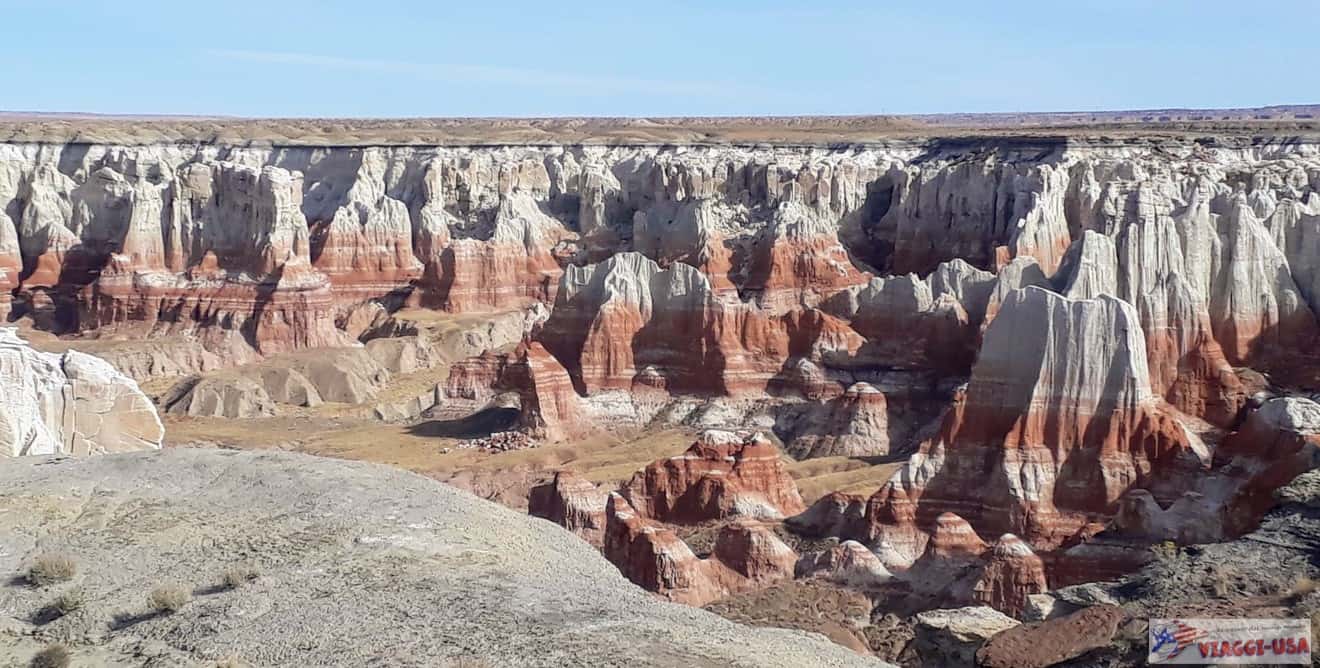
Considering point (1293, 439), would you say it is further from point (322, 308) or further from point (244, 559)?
point (322, 308)

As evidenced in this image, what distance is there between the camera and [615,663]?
15.1 m

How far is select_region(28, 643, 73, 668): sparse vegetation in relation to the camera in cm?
1634

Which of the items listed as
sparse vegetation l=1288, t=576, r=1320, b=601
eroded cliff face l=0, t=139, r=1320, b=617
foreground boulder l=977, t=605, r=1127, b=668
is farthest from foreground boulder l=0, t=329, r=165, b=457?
sparse vegetation l=1288, t=576, r=1320, b=601

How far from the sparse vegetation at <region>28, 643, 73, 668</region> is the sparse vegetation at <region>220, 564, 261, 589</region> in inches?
78.2

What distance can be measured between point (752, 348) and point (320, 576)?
2909 cm

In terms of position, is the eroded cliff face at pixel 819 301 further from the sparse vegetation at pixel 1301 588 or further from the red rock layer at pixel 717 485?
the sparse vegetation at pixel 1301 588

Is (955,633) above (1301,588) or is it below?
below

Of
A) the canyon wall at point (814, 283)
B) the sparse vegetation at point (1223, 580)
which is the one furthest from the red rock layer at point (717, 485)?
the sparse vegetation at point (1223, 580)

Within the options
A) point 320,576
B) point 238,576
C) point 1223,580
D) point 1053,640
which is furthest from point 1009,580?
point 238,576

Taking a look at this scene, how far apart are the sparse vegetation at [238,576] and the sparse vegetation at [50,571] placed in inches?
84.1

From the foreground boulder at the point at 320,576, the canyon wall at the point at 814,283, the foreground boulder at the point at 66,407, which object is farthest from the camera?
the canyon wall at the point at 814,283

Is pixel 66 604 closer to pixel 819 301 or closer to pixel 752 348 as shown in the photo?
pixel 752 348

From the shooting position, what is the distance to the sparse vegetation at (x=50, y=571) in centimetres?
1892

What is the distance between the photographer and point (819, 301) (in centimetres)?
5247
